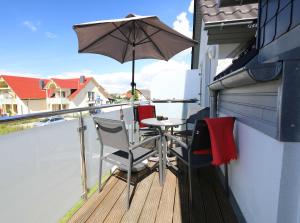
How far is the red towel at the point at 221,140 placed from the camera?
179 centimetres

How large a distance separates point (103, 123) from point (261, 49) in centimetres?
178

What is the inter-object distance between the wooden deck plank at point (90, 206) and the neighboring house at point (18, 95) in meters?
26.4

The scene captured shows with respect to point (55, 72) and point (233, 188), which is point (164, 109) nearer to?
point (233, 188)

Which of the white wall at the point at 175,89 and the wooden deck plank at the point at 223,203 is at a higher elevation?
the white wall at the point at 175,89

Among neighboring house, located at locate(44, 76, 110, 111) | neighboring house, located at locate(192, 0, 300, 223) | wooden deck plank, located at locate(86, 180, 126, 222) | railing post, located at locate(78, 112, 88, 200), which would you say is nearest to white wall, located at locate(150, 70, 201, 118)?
neighboring house, located at locate(192, 0, 300, 223)

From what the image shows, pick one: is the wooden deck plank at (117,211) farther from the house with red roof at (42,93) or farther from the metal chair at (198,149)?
the house with red roof at (42,93)

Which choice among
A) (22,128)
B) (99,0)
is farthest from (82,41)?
(99,0)

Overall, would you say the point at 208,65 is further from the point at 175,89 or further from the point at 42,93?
the point at 42,93

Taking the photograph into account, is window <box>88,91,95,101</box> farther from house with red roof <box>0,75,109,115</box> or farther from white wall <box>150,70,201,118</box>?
white wall <box>150,70,201,118</box>

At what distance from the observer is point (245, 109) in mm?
1737

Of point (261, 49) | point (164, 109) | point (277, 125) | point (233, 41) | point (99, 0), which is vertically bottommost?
point (164, 109)

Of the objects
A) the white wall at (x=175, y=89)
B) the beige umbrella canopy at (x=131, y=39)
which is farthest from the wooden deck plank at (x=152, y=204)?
the white wall at (x=175, y=89)

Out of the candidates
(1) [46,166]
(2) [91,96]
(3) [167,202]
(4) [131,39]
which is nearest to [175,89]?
(4) [131,39]

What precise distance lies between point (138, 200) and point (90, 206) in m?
0.52
